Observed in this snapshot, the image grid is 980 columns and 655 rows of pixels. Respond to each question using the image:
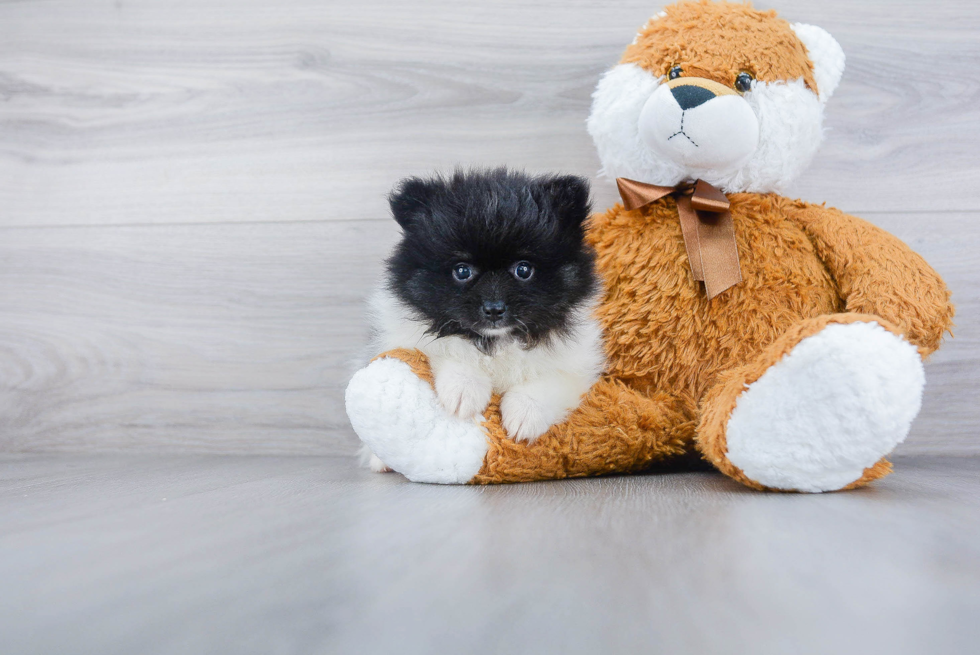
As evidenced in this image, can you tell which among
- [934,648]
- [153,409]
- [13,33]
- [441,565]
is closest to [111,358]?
[153,409]

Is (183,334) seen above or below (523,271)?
below

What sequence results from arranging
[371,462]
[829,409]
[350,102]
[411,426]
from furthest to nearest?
[350,102] < [371,462] < [411,426] < [829,409]

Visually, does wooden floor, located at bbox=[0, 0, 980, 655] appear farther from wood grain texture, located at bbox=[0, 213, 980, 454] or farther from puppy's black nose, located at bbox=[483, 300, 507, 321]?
puppy's black nose, located at bbox=[483, 300, 507, 321]

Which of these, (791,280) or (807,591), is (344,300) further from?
(807,591)

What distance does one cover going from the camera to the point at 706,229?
40.8 inches

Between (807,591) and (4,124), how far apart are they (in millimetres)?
1761

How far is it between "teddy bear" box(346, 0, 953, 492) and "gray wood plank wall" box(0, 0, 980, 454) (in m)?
0.29

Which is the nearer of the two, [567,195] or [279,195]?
[567,195]

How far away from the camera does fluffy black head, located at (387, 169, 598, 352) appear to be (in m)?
0.93

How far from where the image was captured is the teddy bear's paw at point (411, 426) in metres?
0.93

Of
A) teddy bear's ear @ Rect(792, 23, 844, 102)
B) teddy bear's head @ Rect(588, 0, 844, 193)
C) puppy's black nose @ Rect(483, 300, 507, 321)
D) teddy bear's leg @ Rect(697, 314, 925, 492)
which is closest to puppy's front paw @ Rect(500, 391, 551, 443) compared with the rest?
puppy's black nose @ Rect(483, 300, 507, 321)

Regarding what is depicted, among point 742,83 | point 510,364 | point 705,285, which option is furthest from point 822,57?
point 510,364

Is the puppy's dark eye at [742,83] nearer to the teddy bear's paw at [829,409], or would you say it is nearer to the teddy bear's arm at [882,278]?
the teddy bear's arm at [882,278]

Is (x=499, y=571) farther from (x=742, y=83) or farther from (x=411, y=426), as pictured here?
(x=742, y=83)
